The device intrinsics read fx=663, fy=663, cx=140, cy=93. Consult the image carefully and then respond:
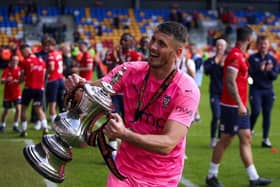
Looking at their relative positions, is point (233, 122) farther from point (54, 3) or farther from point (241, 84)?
point (54, 3)

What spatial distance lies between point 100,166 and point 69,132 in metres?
6.06

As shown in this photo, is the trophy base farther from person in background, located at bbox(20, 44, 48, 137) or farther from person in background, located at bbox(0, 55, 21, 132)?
person in background, located at bbox(0, 55, 21, 132)

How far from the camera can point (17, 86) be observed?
1344 cm

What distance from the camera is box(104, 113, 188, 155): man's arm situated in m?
3.71

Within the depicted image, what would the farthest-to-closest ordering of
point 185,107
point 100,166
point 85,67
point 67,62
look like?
point 67,62 → point 85,67 → point 100,166 → point 185,107

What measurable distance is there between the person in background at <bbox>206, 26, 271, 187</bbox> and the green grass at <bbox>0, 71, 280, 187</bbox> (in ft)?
1.06

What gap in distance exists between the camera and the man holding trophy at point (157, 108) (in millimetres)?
4203

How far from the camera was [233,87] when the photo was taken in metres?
8.29

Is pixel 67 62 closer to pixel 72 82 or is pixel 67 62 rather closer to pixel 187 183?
pixel 187 183

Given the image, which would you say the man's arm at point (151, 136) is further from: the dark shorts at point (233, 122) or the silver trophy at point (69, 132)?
the dark shorts at point (233, 122)

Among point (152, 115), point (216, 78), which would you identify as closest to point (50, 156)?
point (152, 115)

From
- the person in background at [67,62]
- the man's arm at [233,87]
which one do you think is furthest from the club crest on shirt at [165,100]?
the person in background at [67,62]

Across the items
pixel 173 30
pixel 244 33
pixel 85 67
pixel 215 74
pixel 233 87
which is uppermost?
pixel 173 30

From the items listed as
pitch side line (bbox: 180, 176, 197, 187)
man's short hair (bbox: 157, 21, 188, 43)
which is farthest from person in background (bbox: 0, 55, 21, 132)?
man's short hair (bbox: 157, 21, 188, 43)
